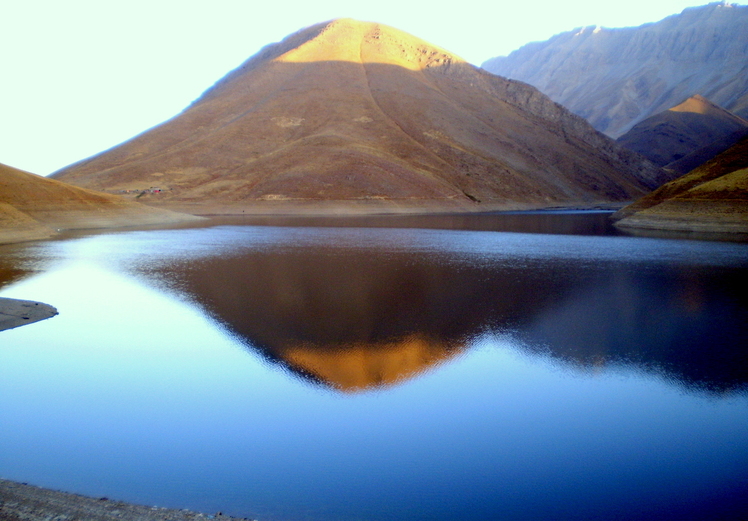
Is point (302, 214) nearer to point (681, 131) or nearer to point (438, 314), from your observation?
point (438, 314)

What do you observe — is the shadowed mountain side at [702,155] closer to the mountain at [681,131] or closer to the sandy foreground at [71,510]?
the mountain at [681,131]

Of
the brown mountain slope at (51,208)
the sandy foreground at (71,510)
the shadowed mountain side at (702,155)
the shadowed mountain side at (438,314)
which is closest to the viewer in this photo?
the sandy foreground at (71,510)

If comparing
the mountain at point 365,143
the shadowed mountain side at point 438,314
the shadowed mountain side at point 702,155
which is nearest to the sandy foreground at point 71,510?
the shadowed mountain side at point 438,314

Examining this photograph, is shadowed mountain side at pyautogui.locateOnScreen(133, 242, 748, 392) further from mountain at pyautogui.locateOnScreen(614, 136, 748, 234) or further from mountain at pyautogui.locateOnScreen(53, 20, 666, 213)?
mountain at pyautogui.locateOnScreen(53, 20, 666, 213)

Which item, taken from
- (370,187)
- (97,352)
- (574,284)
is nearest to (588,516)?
(97,352)

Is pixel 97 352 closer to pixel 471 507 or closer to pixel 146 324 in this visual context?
pixel 146 324

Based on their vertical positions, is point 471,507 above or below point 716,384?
below
